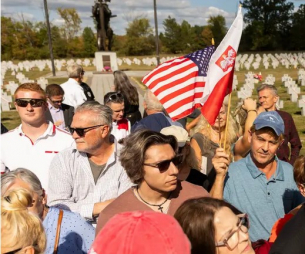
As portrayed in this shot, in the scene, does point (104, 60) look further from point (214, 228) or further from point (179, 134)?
point (214, 228)

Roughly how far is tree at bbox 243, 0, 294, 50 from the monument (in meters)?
43.5

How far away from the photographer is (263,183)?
286cm

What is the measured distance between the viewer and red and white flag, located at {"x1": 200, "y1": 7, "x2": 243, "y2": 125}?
326 centimetres

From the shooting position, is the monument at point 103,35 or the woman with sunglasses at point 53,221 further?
the monument at point 103,35

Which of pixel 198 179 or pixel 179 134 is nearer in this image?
pixel 179 134

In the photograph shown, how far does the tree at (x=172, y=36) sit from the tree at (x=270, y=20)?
1275cm

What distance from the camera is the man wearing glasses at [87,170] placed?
2.89m

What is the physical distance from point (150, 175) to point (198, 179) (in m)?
0.82

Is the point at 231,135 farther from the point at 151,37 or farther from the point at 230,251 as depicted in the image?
the point at 151,37

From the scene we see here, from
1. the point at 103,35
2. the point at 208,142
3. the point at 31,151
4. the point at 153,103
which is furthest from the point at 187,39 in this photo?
the point at 31,151

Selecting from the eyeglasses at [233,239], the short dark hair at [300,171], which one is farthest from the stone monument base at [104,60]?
the eyeglasses at [233,239]

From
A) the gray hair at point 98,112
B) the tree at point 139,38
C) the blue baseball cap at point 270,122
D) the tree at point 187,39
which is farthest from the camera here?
the tree at point 187,39

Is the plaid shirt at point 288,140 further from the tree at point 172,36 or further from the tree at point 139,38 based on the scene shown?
the tree at point 172,36

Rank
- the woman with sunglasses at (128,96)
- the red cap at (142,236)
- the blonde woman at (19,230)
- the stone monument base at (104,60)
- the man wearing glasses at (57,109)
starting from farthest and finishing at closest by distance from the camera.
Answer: the stone monument base at (104,60)
the woman with sunglasses at (128,96)
the man wearing glasses at (57,109)
the blonde woman at (19,230)
the red cap at (142,236)
